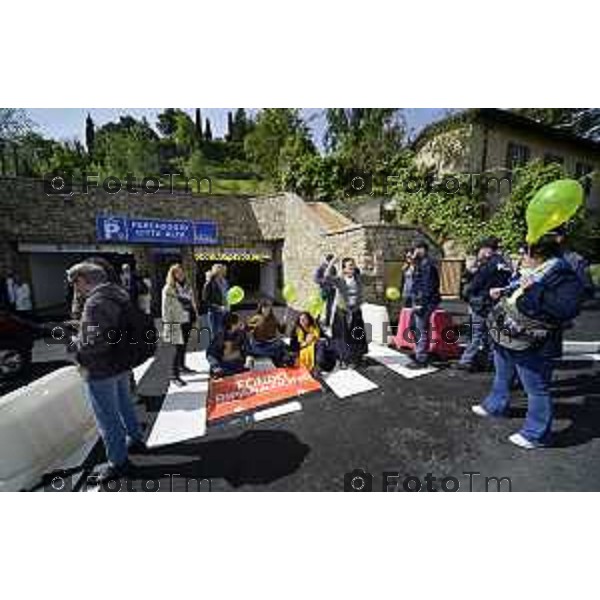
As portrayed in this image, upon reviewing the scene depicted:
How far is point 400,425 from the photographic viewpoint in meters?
3.96

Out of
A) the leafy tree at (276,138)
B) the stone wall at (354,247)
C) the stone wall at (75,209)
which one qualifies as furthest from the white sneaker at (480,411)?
the leafy tree at (276,138)

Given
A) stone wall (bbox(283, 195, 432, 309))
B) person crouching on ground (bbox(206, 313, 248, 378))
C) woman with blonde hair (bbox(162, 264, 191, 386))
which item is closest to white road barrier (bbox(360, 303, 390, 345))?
stone wall (bbox(283, 195, 432, 309))

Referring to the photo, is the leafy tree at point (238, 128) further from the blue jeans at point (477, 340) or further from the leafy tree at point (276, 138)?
the blue jeans at point (477, 340)

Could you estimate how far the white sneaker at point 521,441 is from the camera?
3.45 metres

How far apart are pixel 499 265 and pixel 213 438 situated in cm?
392

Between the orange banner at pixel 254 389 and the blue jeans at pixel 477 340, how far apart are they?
2.29 m

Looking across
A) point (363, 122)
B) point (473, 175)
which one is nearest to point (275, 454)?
point (473, 175)

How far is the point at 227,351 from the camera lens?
216 inches

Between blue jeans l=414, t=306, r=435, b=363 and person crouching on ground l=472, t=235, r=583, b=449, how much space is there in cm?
191

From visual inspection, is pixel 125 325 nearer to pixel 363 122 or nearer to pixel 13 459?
pixel 13 459

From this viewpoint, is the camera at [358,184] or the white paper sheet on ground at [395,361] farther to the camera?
the camera at [358,184]

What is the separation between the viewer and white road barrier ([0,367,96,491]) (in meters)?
2.97

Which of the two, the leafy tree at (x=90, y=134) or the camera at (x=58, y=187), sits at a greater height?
the leafy tree at (x=90, y=134)

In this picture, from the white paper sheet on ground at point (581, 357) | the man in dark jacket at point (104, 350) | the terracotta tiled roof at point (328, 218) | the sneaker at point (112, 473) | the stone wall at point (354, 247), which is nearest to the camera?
the man in dark jacket at point (104, 350)
